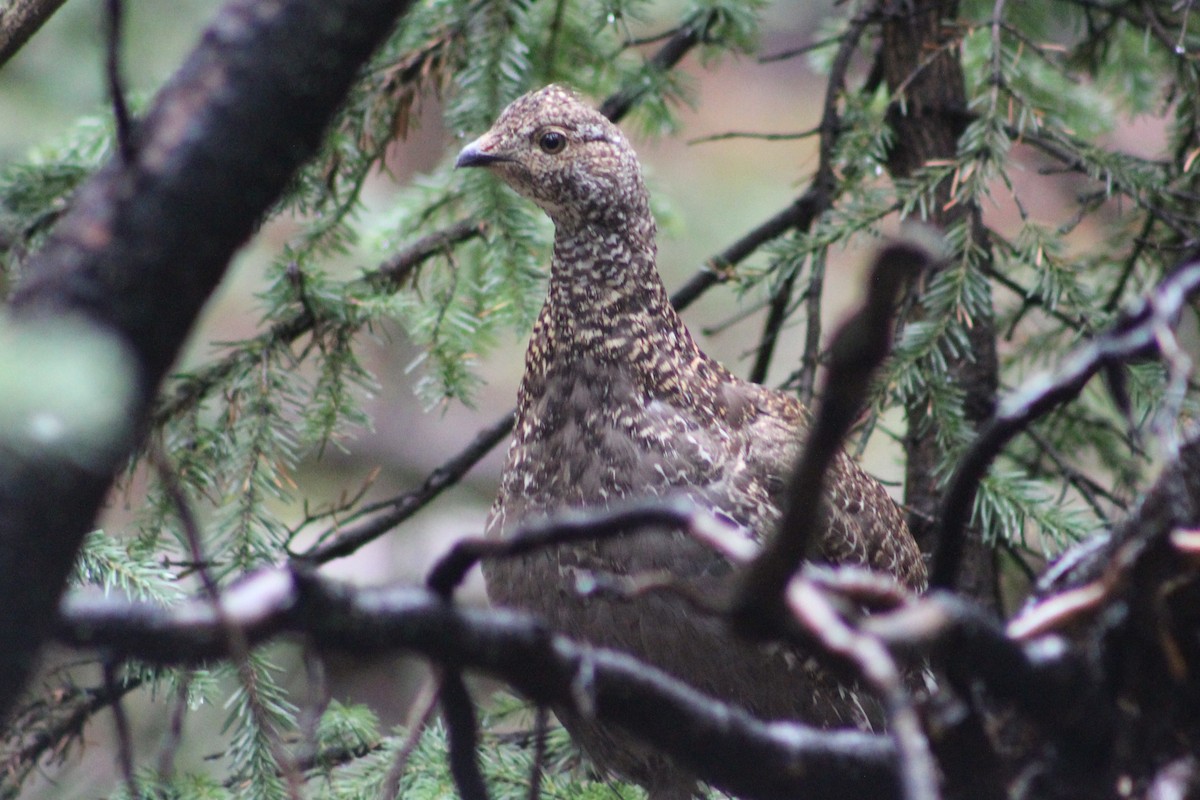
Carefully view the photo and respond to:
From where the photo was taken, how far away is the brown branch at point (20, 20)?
108 inches

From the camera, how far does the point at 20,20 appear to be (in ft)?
9.07

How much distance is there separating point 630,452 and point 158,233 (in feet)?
5.82

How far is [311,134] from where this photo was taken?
1226 mm

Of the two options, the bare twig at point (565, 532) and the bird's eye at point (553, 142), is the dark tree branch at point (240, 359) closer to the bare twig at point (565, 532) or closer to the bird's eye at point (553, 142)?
the bird's eye at point (553, 142)

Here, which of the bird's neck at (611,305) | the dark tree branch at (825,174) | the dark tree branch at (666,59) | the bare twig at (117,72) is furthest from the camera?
the dark tree branch at (666,59)

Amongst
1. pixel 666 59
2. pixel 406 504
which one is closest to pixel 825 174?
pixel 666 59

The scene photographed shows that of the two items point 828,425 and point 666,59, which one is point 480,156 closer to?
point 666,59

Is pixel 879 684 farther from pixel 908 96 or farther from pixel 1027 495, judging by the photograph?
pixel 908 96

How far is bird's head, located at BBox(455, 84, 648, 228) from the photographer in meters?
3.08

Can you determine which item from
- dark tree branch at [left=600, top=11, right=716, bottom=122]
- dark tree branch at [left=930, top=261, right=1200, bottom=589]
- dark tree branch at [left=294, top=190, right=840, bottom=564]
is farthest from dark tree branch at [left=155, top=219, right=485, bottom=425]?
dark tree branch at [left=930, top=261, right=1200, bottom=589]

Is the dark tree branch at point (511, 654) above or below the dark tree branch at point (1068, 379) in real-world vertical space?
below

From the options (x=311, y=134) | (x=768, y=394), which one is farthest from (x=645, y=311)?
(x=311, y=134)

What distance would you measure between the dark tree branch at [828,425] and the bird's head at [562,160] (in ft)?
6.78

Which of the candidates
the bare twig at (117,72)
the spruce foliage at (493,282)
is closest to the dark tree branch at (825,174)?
the spruce foliage at (493,282)
